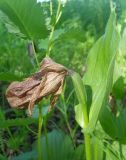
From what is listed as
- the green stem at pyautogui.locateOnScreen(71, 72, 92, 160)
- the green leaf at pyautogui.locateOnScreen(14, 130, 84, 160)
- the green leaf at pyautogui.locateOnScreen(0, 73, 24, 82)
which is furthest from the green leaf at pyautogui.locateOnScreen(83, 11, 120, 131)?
the green leaf at pyautogui.locateOnScreen(14, 130, 84, 160)

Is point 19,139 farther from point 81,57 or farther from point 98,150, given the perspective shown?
point 81,57

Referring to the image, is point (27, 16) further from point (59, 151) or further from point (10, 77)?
point (59, 151)

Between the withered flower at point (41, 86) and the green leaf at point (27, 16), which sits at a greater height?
the green leaf at point (27, 16)

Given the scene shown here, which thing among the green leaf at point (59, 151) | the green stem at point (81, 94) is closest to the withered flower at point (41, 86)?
the green stem at point (81, 94)

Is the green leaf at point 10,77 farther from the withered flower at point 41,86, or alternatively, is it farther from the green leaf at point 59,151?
the green leaf at point 59,151

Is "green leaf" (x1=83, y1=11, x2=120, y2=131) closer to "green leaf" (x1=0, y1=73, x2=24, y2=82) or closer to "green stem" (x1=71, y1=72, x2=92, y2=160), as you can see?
"green stem" (x1=71, y1=72, x2=92, y2=160)
